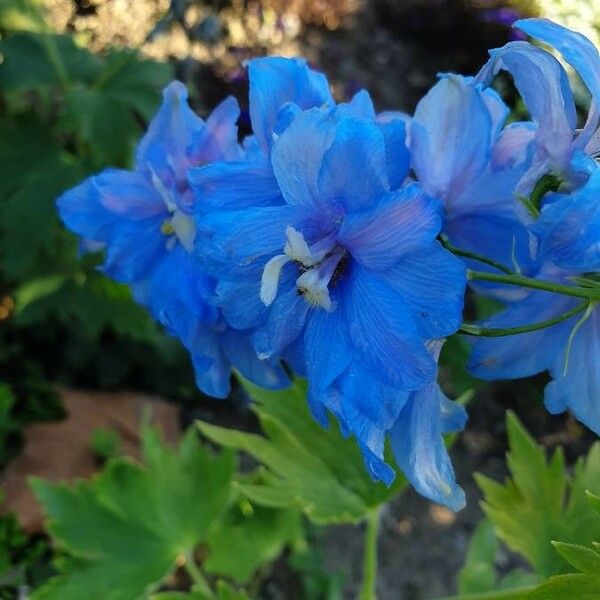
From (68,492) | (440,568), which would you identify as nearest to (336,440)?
(68,492)

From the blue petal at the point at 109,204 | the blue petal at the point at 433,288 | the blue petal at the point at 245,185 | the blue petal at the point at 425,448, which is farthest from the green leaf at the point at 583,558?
the blue petal at the point at 109,204

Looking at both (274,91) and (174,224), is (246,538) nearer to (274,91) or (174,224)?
(174,224)

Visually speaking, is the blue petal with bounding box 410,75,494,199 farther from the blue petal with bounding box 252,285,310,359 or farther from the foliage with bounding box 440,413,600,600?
the foliage with bounding box 440,413,600,600

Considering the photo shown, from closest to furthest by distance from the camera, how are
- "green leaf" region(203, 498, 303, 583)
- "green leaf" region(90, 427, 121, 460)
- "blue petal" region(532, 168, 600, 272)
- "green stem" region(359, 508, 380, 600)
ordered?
"blue petal" region(532, 168, 600, 272) < "green stem" region(359, 508, 380, 600) < "green leaf" region(203, 498, 303, 583) < "green leaf" region(90, 427, 121, 460)

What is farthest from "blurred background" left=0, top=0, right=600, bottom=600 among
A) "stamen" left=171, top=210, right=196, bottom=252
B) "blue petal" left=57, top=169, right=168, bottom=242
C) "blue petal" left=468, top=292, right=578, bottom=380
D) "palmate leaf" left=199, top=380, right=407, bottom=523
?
"blue petal" left=468, top=292, right=578, bottom=380

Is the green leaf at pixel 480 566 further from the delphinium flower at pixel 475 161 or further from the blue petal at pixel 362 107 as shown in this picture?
the blue petal at pixel 362 107

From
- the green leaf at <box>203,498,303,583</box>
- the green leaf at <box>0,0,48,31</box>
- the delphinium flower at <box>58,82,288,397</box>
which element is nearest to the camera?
the delphinium flower at <box>58,82,288,397</box>
